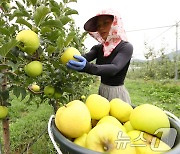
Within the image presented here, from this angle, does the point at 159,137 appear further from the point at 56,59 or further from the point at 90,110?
the point at 56,59

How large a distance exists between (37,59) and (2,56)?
0.13 m

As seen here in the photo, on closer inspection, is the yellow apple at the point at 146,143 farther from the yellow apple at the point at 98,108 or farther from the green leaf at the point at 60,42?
the green leaf at the point at 60,42

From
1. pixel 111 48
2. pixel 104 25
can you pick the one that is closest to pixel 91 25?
pixel 104 25

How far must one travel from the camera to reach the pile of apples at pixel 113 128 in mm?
583

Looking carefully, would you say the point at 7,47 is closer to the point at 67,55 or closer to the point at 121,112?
the point at 67,55

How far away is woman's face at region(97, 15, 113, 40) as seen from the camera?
1.44 m

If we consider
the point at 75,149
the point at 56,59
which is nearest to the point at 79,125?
the point at 75,149

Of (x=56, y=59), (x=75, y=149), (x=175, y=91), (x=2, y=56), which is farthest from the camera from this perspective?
(x=175, y=91)

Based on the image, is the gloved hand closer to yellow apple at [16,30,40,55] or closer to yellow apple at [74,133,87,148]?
yellow apple at [16,30,40,55]

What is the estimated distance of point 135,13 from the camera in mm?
15125

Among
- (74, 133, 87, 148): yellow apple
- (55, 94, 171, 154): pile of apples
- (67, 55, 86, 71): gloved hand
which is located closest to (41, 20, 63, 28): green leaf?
(67, 55, 86, 71): gloved hand

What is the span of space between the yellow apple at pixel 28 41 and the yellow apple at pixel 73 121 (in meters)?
0.26

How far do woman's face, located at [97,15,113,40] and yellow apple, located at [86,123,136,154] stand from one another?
946 mm

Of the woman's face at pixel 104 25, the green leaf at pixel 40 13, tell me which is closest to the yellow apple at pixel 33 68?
the green leaf at pixel 40 13
